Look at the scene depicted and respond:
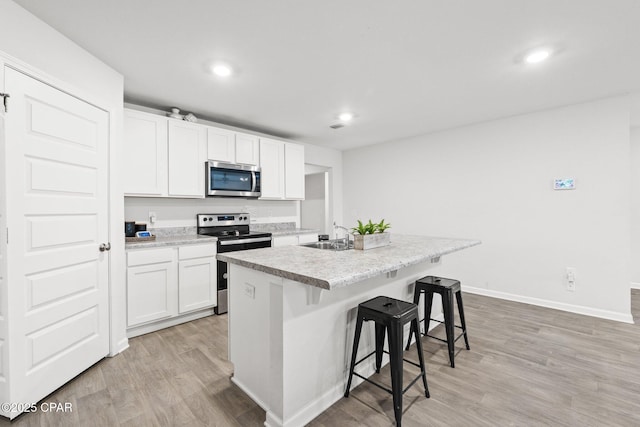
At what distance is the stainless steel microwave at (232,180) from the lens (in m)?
3.49

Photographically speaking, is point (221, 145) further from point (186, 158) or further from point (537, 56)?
point (537, 56)

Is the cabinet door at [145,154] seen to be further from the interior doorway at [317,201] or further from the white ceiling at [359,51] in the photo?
the interior doorway at [317,201]

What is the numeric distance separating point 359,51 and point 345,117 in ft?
5.24

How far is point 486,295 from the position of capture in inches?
157

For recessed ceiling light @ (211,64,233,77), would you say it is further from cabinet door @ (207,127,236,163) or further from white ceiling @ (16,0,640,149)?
cabinet door @ (207,127,236,163)

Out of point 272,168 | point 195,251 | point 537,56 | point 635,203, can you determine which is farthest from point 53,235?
point 635,203

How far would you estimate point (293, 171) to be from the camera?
14.9 feet

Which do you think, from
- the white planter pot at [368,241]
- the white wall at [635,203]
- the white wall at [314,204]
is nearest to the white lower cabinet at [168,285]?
the white planter pot at [368,241]

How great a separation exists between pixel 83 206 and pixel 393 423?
2544 millimetres

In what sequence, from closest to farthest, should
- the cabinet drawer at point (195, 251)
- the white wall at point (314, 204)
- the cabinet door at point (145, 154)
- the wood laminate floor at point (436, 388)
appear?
the wood laminate floor at point (436, 388)
the cabinet door at point (145, 154)
the cabinet drawer at point (195, 251)
the white wall at point (314, 204)

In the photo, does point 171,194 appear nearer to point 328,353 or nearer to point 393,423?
point 328,353

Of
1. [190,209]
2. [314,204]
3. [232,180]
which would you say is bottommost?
[190,209]

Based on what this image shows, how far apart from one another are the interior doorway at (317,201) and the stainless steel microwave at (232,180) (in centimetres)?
213

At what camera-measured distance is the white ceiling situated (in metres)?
1.74
